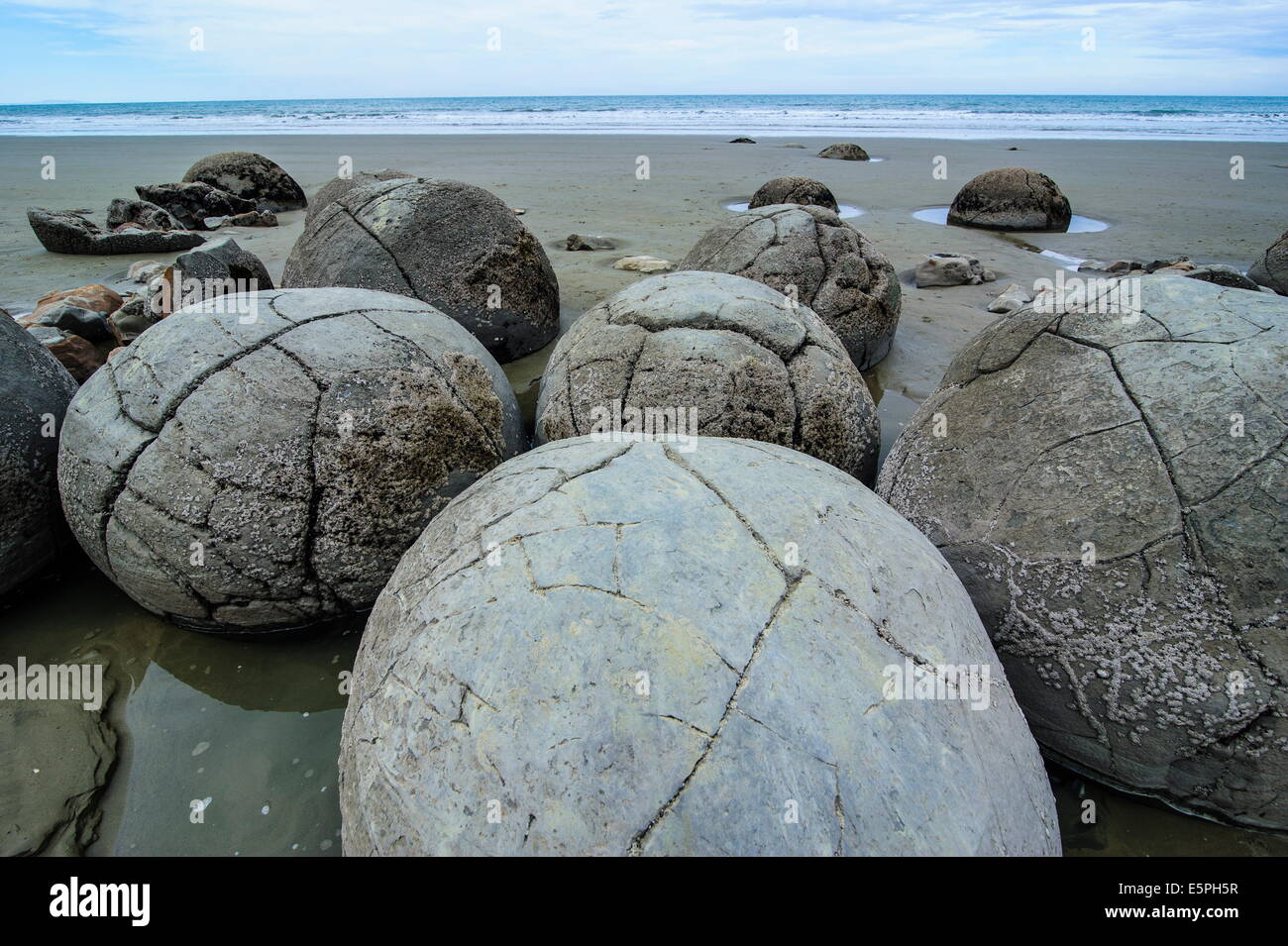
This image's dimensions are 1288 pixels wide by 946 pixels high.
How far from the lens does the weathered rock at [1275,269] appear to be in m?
7.45

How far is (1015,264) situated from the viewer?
8.38m

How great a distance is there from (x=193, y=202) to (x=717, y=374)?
1226cm

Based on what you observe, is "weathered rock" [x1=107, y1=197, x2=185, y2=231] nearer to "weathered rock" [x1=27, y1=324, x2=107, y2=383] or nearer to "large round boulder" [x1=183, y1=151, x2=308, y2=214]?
"large round boulder" [x1=183, y1=151, x2=308, y2=214]

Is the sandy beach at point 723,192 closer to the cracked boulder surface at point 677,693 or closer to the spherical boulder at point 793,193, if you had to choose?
the spherical boulder at point 793,193

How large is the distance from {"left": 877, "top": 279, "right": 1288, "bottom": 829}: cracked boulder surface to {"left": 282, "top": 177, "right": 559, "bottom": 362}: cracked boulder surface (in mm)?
3818

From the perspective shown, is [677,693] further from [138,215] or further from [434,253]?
[138,215]

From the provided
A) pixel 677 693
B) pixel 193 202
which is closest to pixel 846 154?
pixel 193 202

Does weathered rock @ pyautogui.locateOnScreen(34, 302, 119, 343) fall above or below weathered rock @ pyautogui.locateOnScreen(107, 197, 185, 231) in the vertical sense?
below

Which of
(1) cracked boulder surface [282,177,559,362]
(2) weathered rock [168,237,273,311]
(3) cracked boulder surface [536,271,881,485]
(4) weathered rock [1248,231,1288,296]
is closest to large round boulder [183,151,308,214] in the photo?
(2) weathered rock [168,237,273,311]

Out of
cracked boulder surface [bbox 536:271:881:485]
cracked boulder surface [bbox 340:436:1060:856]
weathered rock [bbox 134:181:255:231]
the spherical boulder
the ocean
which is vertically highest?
the ocean

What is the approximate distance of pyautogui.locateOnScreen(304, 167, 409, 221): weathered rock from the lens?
18.9 ft

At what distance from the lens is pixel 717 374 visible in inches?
120
